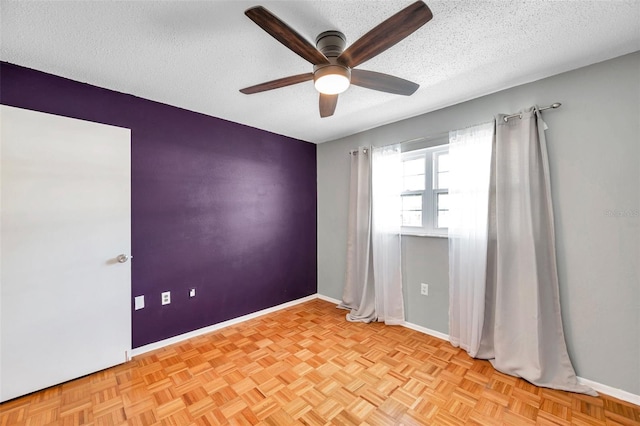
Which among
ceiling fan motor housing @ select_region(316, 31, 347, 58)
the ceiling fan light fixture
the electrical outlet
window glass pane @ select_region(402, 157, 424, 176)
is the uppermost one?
ceiling fan motor housing @ select_region(316, 31, 347, 58)

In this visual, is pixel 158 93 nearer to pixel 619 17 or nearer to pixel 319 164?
pixel 319 164

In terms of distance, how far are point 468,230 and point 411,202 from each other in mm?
749

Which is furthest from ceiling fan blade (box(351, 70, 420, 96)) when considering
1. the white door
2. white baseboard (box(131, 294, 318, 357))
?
white baseboard (box(131, 294, 318, 357))

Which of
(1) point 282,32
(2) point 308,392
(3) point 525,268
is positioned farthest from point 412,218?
(1) point 282,32

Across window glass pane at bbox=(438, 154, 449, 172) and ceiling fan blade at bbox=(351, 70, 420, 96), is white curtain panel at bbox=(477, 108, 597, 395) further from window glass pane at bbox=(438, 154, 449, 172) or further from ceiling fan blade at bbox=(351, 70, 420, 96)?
ceiling fan blade at bbox=(351, 70, 420, 96)

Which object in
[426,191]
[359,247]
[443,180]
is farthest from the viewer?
[359,247]

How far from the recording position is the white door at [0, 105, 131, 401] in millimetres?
1782

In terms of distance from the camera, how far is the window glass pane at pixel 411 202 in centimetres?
294

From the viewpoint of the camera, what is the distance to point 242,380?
6.55 ft

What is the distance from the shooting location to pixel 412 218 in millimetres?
2984

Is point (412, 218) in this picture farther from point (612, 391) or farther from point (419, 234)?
point (612, 391)

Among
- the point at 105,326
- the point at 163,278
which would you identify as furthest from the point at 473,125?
the point at 105,326

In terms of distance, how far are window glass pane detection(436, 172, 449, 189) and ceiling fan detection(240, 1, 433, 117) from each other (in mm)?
1278

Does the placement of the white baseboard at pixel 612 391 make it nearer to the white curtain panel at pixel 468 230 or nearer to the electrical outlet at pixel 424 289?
the white curtain panel at pixel 468 230
